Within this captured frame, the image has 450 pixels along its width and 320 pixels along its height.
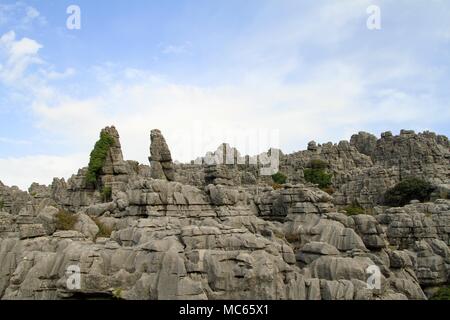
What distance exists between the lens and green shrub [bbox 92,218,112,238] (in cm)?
3258

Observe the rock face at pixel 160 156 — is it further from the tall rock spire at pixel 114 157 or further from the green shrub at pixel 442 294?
the green shrub at pixel 442 294

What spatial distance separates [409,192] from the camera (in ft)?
199

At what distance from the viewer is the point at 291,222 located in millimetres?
35562

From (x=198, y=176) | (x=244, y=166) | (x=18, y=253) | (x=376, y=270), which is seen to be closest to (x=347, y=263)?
(x=376, y=270)

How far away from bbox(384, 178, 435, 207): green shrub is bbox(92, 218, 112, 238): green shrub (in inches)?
1653

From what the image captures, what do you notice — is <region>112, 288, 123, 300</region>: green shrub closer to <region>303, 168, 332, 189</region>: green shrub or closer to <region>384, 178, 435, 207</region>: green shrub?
<region>384, 178, 435, 207</region>: green shrub

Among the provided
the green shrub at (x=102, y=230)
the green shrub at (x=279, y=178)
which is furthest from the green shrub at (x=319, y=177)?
the green shrub at (x=102, y=230)

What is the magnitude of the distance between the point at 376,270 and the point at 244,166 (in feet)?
199

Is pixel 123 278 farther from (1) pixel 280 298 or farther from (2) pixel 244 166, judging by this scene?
(2) pixel 244 166

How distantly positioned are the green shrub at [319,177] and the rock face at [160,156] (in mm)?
35593

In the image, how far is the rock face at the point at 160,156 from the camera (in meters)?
46.0
